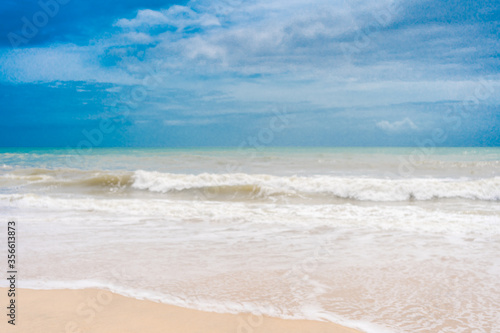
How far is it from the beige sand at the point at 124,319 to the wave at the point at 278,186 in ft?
31.6

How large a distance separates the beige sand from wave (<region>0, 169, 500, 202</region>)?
9.63 meters

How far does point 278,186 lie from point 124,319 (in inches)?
475

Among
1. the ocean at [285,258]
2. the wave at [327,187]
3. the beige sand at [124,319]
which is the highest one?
the wave at [327,187]

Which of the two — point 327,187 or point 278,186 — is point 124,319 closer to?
point 327,187

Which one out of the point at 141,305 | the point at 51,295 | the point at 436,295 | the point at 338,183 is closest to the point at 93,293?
the point at 51,295

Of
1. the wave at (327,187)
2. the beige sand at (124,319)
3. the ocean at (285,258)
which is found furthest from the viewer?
the wave at (327,187)

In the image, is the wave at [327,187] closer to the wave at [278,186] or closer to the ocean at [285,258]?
the wave at [278,186]

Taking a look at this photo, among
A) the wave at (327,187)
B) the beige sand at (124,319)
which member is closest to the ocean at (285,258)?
the beige sand at (124,319)

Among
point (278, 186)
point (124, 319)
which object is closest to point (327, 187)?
point (278, 186)

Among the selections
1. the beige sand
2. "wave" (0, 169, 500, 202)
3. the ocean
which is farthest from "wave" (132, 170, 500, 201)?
the beige sand

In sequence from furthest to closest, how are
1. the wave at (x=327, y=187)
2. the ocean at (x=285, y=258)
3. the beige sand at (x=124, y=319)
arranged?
the wave at (x=327, y=187), the ocean at (x=285, y=258), the beige sand at (x=124, y=319)

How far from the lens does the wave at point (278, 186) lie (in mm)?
12852

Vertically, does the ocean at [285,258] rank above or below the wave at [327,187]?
below

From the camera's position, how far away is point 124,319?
3248 millimetres
